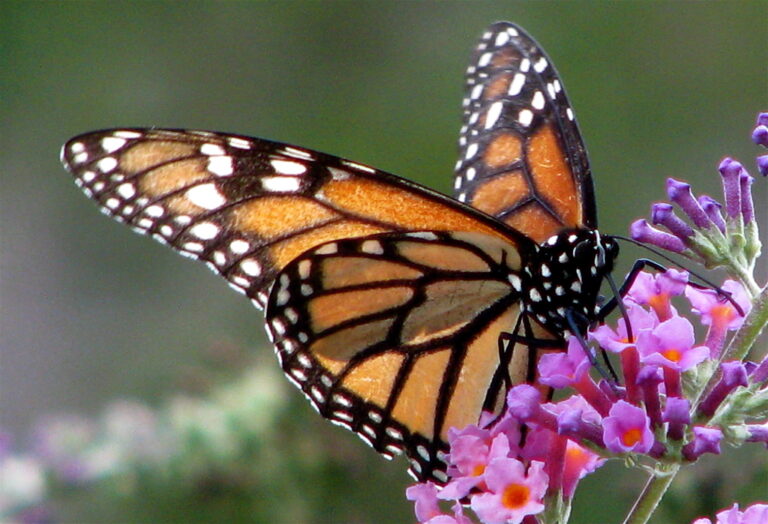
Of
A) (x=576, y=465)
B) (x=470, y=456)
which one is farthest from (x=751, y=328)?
(x=470, y=456)

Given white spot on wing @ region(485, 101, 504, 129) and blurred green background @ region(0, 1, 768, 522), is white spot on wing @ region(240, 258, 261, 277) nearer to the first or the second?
white spot on wing @ region(485, 101, 504, 129)

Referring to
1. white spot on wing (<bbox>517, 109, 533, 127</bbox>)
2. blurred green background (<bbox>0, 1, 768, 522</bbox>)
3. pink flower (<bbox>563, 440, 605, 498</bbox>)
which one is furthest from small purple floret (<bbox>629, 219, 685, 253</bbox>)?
blurred green background (<bbox>0, 1, 768, 522</bbox>)

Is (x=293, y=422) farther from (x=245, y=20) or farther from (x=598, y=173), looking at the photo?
(x=245, y=20)

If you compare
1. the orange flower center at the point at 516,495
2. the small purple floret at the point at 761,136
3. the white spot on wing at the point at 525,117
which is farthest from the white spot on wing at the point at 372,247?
the small purple floret at the point at 761,136

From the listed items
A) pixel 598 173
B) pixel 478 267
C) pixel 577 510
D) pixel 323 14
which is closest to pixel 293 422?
pixel 577 510

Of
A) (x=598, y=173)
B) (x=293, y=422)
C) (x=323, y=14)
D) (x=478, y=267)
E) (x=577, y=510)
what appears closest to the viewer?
(x=478, y=267)
